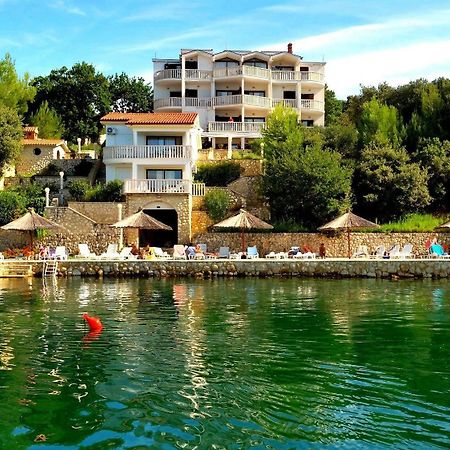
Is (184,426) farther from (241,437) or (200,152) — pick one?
(200,152)

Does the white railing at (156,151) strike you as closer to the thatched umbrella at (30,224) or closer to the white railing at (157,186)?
the white railing at (157,186)

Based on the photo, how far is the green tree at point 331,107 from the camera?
57750mm

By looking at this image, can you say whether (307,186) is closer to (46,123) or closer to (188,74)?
(188,74)

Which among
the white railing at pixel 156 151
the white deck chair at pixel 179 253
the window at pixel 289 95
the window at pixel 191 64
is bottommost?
the white deck chair at pixel 179 253

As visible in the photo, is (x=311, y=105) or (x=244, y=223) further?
(x=311, y=105)

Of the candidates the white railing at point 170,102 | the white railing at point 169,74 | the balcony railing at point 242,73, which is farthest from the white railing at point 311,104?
the white railing at point 169,74

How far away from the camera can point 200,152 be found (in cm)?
4391

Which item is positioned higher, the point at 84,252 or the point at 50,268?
the point at 84,252

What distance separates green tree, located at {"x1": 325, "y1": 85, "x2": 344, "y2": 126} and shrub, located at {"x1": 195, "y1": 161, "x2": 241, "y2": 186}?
62.1 feet

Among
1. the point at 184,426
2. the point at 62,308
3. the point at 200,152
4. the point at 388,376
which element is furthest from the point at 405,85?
the point at 184,426

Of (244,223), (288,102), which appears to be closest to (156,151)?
(244,223)

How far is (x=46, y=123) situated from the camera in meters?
54.9

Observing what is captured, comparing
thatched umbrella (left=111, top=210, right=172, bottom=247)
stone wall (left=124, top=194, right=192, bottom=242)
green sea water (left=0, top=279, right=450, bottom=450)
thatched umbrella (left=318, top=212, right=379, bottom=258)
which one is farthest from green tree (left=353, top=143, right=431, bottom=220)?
green sea water (left=0, top=279, right=450, bottom=450)

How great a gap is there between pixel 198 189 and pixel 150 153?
3772 mm
